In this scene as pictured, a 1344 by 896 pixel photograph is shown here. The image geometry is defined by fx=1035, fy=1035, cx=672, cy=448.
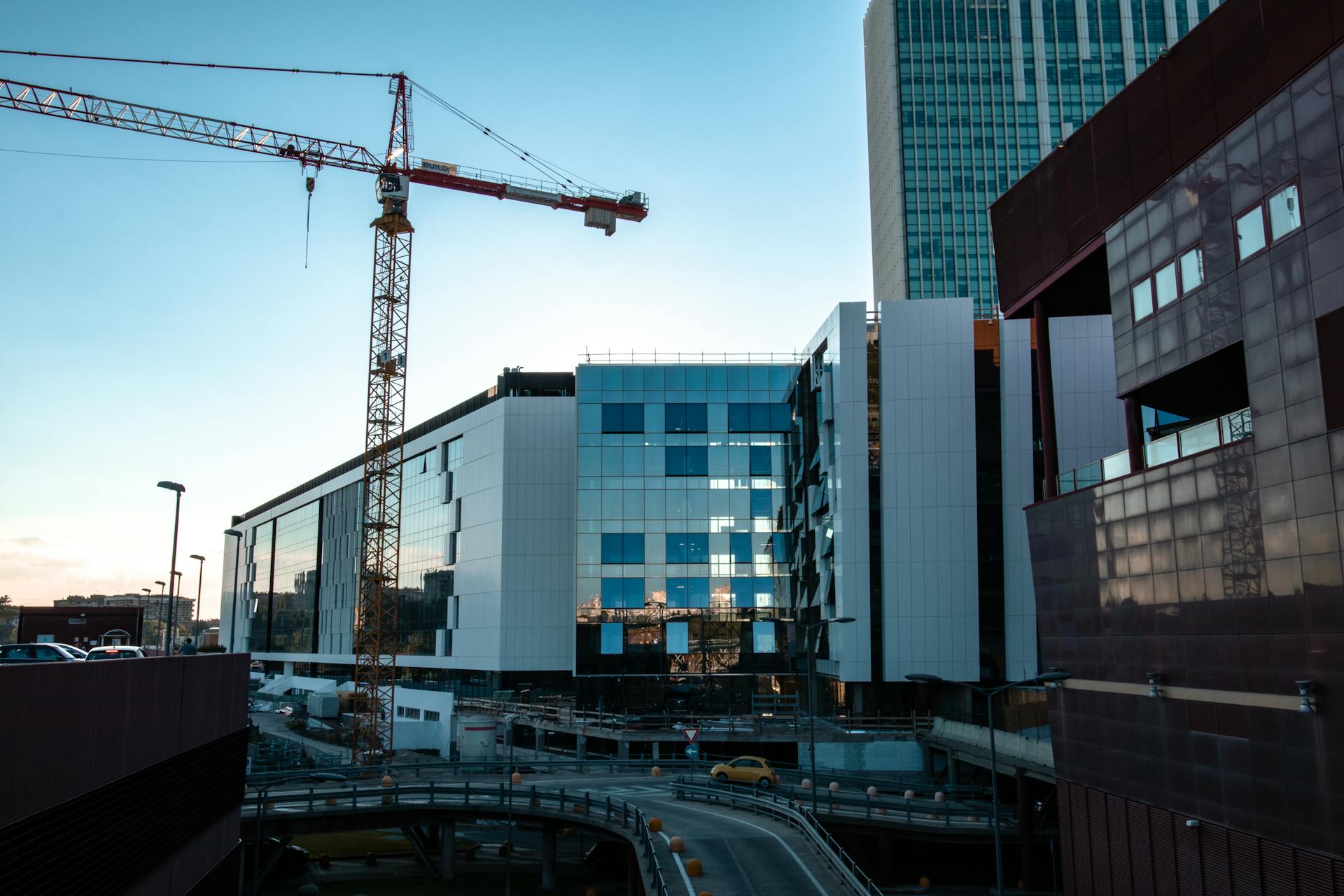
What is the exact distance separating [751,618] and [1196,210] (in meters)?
53.9

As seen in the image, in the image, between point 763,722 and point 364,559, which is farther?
point 364,559

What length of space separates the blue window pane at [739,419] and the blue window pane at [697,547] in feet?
28.5

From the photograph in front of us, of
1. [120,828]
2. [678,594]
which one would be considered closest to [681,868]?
[120,828]

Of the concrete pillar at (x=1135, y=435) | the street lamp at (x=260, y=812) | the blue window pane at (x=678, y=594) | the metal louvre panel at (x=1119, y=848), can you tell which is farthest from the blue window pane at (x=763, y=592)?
the concrete pillar at (x=1135, y=435)

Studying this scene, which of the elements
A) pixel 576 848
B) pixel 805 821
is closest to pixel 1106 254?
pixel 805 821

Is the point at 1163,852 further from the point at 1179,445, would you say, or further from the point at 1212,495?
the point at 1179,445

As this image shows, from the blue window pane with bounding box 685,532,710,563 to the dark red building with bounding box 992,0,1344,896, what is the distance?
138 ft

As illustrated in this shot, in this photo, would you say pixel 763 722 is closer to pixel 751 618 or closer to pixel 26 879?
pixel 751 618

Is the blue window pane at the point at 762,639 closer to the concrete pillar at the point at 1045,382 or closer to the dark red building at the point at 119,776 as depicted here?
the concrete pillar at the point at 1045,382

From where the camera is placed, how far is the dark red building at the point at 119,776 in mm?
16391

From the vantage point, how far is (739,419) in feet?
268

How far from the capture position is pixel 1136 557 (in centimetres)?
3334

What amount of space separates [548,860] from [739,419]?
40963 mm

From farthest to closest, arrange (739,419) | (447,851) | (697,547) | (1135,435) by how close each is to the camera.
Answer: (739,419) → (697,547) → (447,851) → (1135,435)
